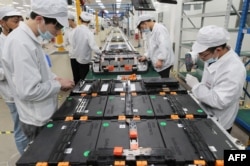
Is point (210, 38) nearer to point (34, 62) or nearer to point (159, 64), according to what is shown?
point (34, 62)

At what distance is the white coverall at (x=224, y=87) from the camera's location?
138 cm

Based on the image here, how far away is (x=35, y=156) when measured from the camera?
3.25 feet

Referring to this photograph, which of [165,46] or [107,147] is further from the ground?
[165,46]

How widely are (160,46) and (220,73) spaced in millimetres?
1499

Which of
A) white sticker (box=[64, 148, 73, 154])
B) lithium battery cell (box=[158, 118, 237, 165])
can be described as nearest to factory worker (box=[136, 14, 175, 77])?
lithium battery cell (box=[158, 118, 237, 165])

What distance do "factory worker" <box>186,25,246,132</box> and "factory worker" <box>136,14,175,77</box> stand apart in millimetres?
1301

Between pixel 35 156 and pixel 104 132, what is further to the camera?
pixel 104 132

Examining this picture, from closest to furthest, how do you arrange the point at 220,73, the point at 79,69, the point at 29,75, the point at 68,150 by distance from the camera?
1. the point at 68,150
2. the point at 29,75
3. the point at 220,73
4. the point at 79,69

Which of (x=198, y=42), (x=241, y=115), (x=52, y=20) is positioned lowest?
(x=241, y=115)

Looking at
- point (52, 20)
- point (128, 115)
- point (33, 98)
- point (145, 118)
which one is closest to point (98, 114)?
point (128, 115)

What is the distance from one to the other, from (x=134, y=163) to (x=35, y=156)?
51 centimetres

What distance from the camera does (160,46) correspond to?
9.38ft

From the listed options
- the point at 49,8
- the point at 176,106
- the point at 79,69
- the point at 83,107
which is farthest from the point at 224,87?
the point at 79,69

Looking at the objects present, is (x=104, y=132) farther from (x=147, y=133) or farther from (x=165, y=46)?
(x=165, y=46)
